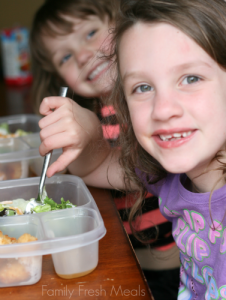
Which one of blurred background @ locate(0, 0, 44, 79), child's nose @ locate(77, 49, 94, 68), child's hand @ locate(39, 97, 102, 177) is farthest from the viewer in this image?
blurred background @ locate(0, 0, 44, 79)

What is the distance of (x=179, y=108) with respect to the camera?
2.24ft

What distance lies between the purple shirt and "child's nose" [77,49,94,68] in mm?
763

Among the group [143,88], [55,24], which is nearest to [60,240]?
[143,88]

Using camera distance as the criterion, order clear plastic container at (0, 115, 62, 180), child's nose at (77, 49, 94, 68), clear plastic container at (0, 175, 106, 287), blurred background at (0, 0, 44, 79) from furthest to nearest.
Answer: blurred background at (0, 0, 44, 79), child's nose at (77, 49, 94, 68), clear plastic container at (0, 115, 62, 180), clear plastic container at (0, 175, 106, 287)

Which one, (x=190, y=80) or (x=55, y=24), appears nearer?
(x=190, y=80)

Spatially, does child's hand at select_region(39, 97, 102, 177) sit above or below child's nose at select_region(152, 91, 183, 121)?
below

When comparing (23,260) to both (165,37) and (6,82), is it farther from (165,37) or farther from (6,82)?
(6,82)

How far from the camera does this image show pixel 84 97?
5.22 ft

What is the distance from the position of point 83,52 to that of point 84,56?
0.09ft

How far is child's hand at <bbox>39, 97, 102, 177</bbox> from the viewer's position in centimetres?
93

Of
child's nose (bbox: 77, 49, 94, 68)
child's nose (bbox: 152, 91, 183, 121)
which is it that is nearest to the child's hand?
child's nose (bbox: 152, 91, 183, 121)

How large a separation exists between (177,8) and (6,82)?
120 inches

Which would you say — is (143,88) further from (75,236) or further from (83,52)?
(83,52)

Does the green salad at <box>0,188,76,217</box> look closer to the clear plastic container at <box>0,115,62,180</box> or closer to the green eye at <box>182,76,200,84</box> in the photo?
the clear plastic container at <box>0,115,62,180</box>
